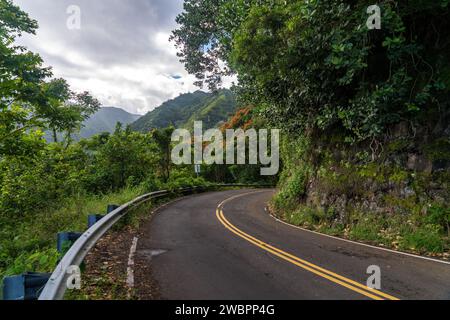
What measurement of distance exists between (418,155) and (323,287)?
20.7ft

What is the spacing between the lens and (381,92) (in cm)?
853

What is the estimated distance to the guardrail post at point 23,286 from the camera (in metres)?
3.53

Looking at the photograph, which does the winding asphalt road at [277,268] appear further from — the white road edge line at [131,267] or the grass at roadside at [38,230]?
the grass at roadside at [38,230]

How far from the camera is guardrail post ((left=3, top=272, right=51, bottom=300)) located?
11.6 ft

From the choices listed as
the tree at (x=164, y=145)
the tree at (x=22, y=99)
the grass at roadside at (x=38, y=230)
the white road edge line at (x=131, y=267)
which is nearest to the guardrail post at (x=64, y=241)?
the white road edge line at (x=131, y=267)

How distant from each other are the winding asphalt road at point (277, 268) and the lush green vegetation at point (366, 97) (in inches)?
73.4

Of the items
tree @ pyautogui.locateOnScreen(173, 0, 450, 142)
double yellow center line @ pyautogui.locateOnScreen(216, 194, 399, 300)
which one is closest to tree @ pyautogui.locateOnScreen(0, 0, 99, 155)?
tree @ pyautogui.locateOnScreen(173, 0, 450, 142)

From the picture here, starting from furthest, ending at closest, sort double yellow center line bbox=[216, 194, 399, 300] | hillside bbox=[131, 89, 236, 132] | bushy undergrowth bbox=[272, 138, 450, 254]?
hillside bbox=[131, 89, 236, 132]
bushy undergrowth bbox=[272, 138, 450, 254]
double yellow center line bbox=[216, 194, 399, 300]

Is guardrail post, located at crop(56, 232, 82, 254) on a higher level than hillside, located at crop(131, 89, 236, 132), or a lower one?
lower

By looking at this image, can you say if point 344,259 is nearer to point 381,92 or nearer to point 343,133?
point 381,92

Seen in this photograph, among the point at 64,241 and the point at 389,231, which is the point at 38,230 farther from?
the point at 389,231

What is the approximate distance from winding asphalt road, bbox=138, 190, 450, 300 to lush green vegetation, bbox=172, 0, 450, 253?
186 cm

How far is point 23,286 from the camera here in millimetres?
3615

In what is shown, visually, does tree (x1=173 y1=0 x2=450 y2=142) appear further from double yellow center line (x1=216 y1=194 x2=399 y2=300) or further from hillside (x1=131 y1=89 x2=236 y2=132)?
hillside (x1=131 y1=89 x2=236 y2=132)
